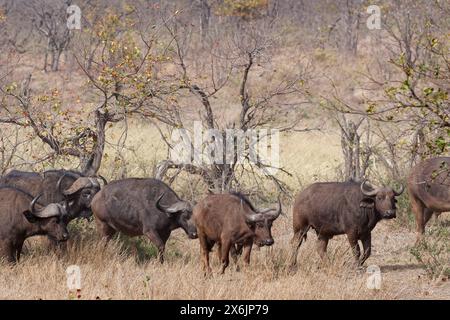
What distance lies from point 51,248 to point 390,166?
23.9 ft

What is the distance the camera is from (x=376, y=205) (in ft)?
36.6

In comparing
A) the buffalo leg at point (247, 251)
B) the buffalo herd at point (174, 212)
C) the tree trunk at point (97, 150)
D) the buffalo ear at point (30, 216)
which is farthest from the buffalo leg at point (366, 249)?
the tree trunk at point (97, 150)

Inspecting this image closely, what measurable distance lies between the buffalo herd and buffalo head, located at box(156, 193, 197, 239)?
0.5 inches

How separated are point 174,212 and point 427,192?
4.20 meters

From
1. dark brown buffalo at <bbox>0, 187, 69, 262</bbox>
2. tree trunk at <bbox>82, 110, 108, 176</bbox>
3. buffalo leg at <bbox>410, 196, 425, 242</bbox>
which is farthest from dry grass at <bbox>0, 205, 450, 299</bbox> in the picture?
tree trunk at <bbox>82, 110, 108, 176</bbox>

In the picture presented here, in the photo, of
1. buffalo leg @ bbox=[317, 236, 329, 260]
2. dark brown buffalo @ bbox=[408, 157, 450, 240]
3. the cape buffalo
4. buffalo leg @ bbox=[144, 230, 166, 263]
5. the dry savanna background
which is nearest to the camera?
the dry savanna background

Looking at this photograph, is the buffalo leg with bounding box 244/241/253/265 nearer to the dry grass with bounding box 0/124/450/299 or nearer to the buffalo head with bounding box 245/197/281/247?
the dry grass with bounding box 0/124/450/299

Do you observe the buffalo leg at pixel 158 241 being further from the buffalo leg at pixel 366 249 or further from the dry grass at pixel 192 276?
the buffalo leg at pixel 366 249

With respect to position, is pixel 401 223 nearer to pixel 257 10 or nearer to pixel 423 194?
pixel 423 194

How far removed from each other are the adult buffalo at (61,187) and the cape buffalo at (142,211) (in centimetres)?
37

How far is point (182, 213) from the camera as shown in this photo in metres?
11.0

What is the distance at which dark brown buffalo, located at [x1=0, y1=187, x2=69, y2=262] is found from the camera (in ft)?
33.7

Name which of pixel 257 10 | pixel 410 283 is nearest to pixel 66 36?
pixel 257 10

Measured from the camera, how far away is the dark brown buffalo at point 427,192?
43.0ft
